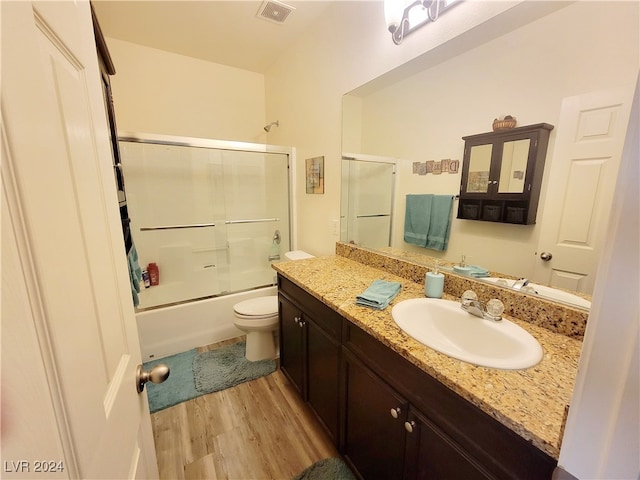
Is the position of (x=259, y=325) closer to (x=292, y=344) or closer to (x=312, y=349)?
(x=292, y=344)

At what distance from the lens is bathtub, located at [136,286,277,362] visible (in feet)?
7.04

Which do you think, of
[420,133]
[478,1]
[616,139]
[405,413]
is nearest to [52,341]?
[405,413]

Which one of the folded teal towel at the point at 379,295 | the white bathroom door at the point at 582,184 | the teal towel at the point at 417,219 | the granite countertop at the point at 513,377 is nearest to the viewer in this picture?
the granite countertop at the point at 513,377

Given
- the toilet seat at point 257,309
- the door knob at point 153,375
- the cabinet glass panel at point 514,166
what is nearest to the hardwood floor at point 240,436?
the toilet seat at point 257,309

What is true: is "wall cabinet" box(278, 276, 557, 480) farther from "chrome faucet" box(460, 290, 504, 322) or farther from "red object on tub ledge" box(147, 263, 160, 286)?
"red object on tub ledge" box(147, 263, 160, 286)

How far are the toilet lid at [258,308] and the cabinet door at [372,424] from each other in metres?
0.98

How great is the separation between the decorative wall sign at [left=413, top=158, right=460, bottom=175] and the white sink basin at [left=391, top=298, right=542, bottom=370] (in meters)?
0.64

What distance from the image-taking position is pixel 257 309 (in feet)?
6.82

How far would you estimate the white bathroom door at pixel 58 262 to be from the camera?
260 mm

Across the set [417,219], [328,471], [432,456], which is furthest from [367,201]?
→ [328,471]

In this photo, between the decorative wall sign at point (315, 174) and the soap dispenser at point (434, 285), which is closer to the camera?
the soap dispenser at point (434, 285)

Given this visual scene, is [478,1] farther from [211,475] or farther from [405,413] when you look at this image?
[211,475]

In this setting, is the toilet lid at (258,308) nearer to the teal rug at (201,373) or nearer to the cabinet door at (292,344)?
the cabinet door at (292,344)

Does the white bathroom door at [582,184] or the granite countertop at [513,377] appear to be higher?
the white bathroom door at [582,184]
